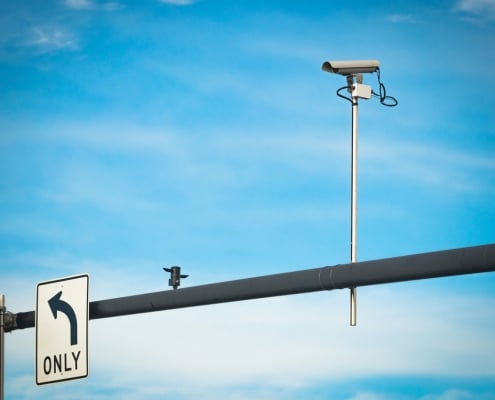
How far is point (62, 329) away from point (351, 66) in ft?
14.1

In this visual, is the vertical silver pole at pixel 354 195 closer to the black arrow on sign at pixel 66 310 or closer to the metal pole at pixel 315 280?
the metal pole at pixel 315 280

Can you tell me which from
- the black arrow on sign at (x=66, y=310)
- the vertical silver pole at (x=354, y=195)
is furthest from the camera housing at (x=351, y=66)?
the black arrow on sign at (x=66, y=310)

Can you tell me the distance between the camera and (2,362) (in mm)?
12195

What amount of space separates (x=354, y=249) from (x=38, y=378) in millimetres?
3853

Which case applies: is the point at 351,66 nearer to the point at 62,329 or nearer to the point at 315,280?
the point at 315,280

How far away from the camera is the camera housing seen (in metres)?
11.2

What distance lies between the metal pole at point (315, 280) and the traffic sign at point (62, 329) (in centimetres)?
20

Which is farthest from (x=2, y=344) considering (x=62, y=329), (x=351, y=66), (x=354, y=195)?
(x=351, y=66)

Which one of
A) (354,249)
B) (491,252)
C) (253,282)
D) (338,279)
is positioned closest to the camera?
(491,252)

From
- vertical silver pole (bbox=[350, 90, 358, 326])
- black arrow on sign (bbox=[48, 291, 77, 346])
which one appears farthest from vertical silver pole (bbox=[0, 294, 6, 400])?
vertical silver pole (bbox=[350, 90, 358, 326])

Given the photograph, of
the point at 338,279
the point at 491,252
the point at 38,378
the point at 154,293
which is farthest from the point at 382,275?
the point at 38,378

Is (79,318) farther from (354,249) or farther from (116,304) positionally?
(354,249)

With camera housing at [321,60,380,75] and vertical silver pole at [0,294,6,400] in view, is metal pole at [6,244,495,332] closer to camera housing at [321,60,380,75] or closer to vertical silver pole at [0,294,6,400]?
vertical silver pole at [0,294,6,400]

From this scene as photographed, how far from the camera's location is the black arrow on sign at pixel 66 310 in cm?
1148
